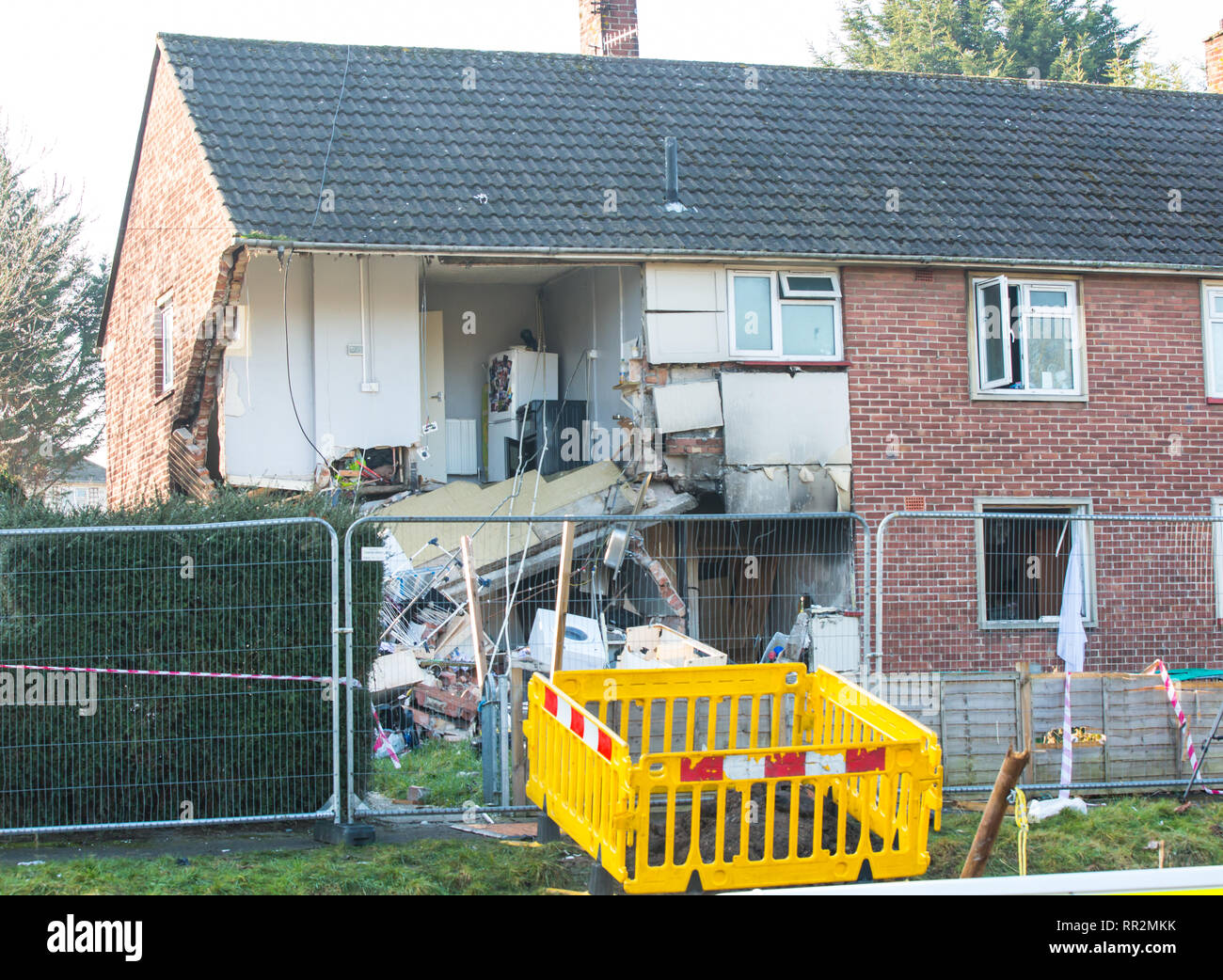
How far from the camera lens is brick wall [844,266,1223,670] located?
14773 mm

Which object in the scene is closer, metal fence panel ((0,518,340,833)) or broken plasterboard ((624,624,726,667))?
metal fence panel ((0,518,340,833))

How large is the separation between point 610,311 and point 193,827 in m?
8.81

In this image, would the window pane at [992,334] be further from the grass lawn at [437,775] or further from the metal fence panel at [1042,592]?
the grass lawn at [437,775]

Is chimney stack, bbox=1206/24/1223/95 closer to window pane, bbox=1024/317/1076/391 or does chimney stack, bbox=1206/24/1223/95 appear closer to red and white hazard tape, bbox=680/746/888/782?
window pane, bbox=1024/317/1076/391

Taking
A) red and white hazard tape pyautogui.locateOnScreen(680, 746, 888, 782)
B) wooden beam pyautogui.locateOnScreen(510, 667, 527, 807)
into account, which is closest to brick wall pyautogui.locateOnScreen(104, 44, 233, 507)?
wooden beam pyautogui.locateOnScreen(510, 667, 527, 807)

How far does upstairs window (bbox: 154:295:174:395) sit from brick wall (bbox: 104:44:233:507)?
78 millimetres

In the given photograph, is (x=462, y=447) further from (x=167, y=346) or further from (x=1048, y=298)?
(x=1048, y=298)

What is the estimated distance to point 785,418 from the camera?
15148 millimetres

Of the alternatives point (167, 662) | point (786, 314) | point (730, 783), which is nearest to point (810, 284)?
point (786, 314)

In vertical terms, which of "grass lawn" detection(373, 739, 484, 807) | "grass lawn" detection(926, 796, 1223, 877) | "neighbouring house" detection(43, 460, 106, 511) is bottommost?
"grass lawn" detection(926, 796, 1223, 877)

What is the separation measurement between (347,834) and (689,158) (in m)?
10.6

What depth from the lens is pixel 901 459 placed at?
50.7ft
